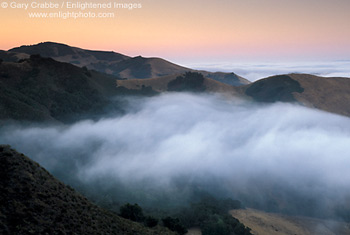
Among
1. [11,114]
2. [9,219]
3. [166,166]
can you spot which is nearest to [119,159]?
[166,166]

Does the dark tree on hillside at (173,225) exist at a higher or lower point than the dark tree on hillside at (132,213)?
lower

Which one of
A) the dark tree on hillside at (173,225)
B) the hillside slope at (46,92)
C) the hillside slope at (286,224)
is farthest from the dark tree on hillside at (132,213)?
the hillside slope at (46,92)

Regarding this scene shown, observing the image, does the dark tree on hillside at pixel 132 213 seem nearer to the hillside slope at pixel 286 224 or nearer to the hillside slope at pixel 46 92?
the hillside slope at pixel 286 224

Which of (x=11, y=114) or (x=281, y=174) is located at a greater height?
(x=11, y=114)

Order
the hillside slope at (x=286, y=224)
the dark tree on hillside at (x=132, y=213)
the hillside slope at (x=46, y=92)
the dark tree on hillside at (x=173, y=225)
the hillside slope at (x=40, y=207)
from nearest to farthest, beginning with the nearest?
the hillside slope at (x=40, y=207) < the dark tree on hillside at (x=132, y=213) < the dark tree on hillside at (x=173, y=225) < the hillside slope at (x=286, y=224) < the hillside slope at (x=46, y=92)

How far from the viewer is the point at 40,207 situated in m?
28.5

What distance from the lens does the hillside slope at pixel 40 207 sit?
25781 millimetres

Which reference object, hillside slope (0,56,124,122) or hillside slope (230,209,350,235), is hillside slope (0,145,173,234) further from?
hillside slope (0,56,124,122)

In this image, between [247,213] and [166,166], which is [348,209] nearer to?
[247,213]

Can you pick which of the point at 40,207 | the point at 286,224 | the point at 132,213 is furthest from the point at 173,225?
the point at 286,224

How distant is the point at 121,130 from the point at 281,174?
8945cm

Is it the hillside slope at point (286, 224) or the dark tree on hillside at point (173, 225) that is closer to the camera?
the dark tree on hillside at point (173, 225)

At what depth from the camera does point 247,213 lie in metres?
81.6

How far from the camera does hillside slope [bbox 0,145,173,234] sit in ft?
84.6
